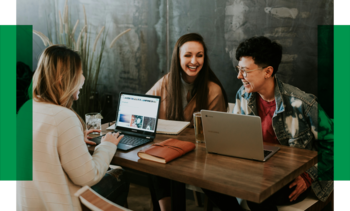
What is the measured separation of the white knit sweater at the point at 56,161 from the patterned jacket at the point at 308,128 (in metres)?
1.09

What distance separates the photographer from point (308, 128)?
1727mm

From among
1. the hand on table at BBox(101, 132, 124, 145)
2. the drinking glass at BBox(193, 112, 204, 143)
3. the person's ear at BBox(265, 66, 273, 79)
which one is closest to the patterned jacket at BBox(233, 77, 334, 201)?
the person's ear at BBox(265, 66, 273, 79)

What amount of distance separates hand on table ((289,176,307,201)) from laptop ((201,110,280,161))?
0.64 feet

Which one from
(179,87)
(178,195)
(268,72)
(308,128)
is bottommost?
(178,195)

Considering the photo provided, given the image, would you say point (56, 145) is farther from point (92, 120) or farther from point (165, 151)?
point (92, 120)

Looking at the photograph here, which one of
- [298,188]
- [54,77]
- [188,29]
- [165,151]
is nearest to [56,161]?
[54,77]

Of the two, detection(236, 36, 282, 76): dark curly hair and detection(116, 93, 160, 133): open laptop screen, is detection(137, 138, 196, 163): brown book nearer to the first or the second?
detection(116, 93, 160, 133): open laptop screen

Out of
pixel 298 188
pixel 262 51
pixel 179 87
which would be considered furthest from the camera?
pixel 179 87

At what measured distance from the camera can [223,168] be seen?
135 cm

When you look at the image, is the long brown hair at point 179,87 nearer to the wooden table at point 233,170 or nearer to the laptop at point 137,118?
the laptop at point 137,118

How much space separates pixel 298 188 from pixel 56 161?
116 centimetres

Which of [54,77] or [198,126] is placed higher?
[54,77]

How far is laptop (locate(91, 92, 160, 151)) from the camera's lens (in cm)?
182

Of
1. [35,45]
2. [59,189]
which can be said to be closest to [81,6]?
[35,45]
